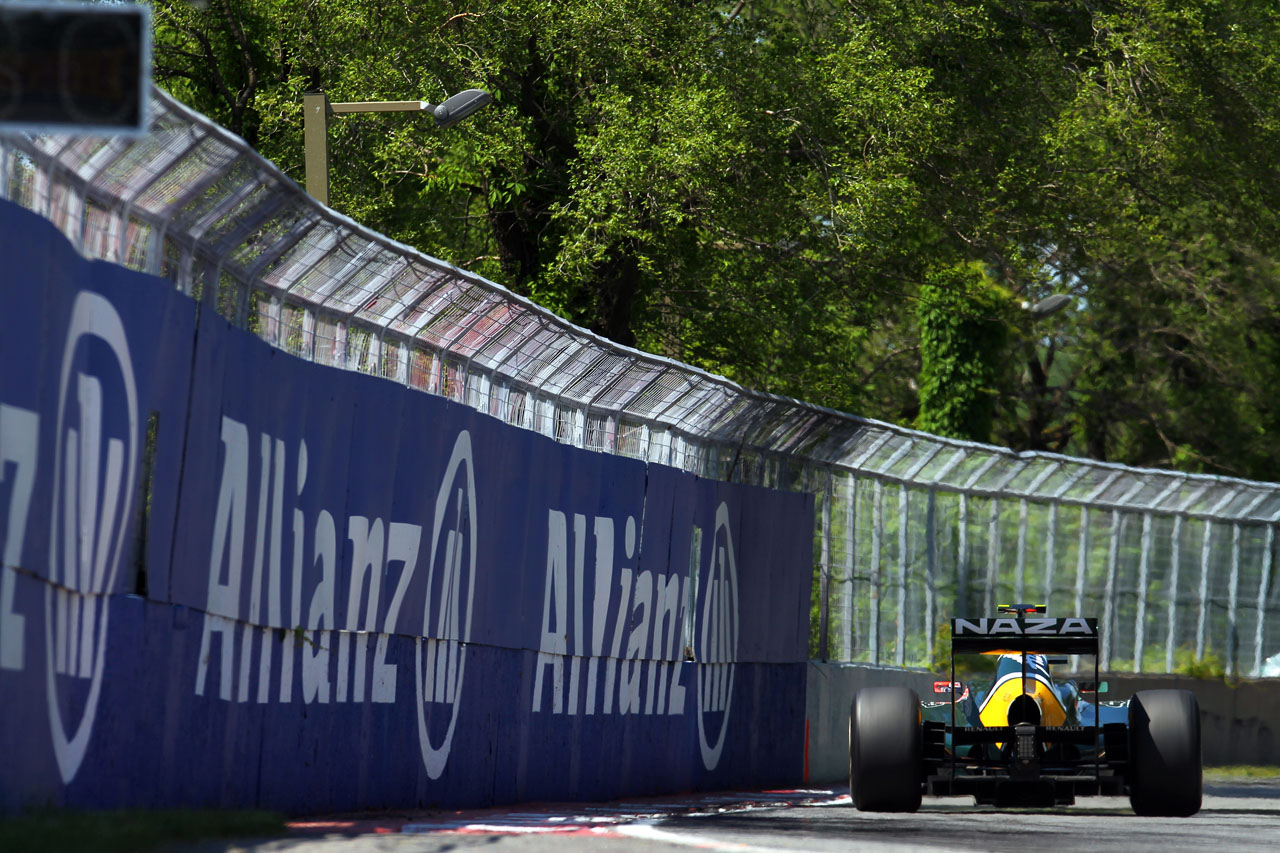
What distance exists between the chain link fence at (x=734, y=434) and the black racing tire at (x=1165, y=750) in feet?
13.3

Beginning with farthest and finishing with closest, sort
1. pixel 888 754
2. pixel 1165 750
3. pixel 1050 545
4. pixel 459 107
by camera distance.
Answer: pixel 1050 545
pixel 459 107
pixel 1165 750
pixel 888 754

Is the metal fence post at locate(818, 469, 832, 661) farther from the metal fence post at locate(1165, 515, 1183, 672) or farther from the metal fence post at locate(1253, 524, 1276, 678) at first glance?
the metal fence post at locate(1253, 524, 1276, 678)

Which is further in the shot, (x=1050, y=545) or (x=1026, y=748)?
(x=1050, y=545)

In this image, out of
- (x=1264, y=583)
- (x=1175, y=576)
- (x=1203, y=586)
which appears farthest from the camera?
(x=1264, y=583)

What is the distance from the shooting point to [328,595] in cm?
995

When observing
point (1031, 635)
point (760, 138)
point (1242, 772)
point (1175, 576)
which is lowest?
point (1242, 772)

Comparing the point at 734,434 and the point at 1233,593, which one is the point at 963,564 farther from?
the point at 734,434

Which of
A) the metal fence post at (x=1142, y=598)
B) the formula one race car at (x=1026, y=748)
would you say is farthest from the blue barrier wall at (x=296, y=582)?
the metal fence post at (x=1142, y=598)

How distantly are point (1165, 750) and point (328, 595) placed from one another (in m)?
6.13

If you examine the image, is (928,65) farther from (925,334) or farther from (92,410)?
(92,410)

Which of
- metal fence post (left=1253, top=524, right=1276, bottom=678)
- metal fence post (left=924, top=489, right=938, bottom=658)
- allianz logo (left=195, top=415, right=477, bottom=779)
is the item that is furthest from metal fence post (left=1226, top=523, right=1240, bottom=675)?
allianz logo (left=195, top=415, right=477, bottom=779)

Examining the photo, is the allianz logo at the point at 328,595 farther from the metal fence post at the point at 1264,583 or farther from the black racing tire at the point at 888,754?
the metal fence post at the point at 1264,583

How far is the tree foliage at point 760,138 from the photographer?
22.1 meters

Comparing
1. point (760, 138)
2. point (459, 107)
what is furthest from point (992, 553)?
point (459, 107)
